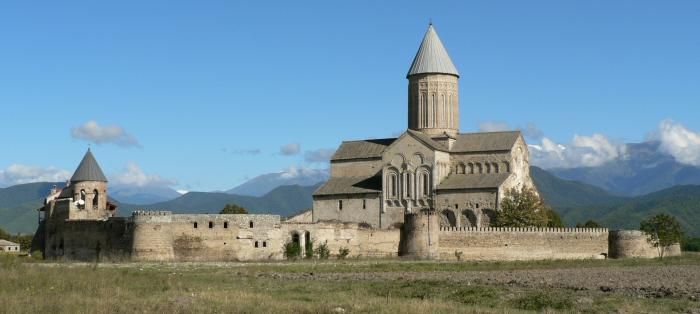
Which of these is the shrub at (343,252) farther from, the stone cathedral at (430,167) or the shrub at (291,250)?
the stone cathedral at (430,167)

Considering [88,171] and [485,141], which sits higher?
[485,141]

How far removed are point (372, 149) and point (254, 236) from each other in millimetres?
18759

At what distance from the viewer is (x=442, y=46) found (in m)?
71.6

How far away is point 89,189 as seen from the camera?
58094 millimetres

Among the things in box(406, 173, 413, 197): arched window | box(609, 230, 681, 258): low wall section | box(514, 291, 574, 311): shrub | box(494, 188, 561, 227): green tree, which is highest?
box(406, 173, 413, 197): arched window

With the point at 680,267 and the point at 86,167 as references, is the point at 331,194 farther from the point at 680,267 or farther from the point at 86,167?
the point at 680,267

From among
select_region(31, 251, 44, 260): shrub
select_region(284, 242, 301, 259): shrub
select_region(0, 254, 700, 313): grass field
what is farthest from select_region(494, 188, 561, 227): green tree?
select_region(31, 251, 44, 260): shrub

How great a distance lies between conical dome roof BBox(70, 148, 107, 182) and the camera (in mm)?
57969

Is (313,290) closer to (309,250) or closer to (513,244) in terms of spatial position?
(309,250)

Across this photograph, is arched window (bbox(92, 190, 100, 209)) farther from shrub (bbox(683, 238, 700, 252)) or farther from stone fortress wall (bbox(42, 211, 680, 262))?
shrub (bbox(683, 238, 700, 252))

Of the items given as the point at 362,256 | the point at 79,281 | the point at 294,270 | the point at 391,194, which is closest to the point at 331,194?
the point at 391,194

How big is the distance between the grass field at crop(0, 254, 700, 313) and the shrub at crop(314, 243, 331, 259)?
26.5 feet

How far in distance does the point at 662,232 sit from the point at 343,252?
1935 centimetres

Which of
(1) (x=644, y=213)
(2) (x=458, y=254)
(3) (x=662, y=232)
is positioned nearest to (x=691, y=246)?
(3) (x=662, y=232)
